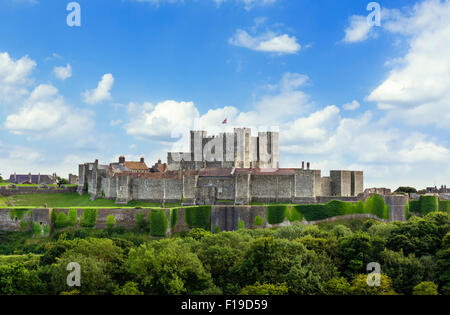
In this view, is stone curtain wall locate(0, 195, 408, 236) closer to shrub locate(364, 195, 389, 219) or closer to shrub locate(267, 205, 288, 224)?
shrub locate(267, 205, 288, 224)

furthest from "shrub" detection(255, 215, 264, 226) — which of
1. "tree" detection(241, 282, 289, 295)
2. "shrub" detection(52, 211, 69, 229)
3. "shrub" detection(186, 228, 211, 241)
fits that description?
"tree" detection(241, 282, 289, 295)

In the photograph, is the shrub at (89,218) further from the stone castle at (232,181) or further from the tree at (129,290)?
the tree at (129,290)

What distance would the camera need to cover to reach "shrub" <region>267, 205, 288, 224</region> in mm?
45778

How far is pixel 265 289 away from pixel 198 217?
21287 mm

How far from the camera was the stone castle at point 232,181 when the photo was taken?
170 ft

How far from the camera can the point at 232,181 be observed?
53250 millimetres

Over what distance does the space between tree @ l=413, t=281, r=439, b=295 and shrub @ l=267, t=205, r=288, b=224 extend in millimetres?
19432

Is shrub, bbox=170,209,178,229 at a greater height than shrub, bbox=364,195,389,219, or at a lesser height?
lesser

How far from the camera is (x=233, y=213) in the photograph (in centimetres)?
4562

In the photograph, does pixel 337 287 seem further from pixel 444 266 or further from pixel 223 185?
pixel 223 185
